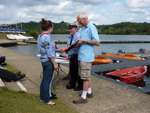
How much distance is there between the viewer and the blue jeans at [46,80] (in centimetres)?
998

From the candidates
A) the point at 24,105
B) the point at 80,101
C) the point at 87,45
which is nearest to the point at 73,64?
the point at 87,45

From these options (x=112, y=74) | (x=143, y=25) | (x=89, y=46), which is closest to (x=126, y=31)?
(x=143, y=25)

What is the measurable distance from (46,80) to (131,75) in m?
10.1

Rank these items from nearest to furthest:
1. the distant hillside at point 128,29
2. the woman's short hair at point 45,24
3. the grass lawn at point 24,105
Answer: the grass lawn at point 24,105 → the woman's short hair at point 45,24 → the distant hillside at point 128,29

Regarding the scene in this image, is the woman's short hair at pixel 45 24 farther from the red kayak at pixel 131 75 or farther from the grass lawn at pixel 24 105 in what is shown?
the red kayak at pixel 131 75

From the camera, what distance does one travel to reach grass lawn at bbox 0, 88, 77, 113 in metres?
8.97

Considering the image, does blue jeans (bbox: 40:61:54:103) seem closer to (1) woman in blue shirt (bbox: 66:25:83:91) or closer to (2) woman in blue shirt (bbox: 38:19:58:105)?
(2) woman in blue shirt (bbox: 38:19:58:105)

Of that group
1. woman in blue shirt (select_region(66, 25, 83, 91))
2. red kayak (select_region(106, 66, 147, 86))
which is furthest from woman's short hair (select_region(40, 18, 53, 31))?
red kayak (select_region(106, 66, 147, 86))

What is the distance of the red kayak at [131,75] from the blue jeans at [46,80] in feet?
30.9

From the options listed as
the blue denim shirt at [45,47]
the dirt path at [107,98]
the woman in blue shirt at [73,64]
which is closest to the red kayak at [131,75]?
the dirt path at [107,98]

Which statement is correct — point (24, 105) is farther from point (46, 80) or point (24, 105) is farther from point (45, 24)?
point (45, 24)

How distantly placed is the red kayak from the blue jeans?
9427 mm

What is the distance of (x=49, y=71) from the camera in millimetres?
10000

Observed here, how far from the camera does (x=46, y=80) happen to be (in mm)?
10102
